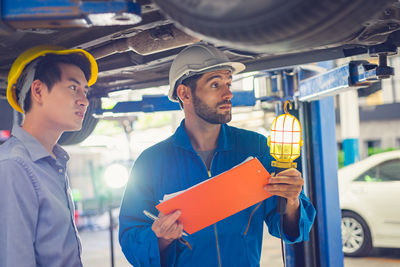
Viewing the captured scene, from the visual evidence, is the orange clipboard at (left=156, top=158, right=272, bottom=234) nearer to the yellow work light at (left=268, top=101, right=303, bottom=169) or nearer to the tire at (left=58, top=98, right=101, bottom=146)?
the yellow work light at (left=268, top=101, right=303, bottom=169)

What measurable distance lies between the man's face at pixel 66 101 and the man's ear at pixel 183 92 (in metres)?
0.54

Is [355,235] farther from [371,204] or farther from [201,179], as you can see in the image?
[201,179]

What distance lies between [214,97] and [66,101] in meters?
0.72

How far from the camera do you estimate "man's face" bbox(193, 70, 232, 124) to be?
2.08 metres

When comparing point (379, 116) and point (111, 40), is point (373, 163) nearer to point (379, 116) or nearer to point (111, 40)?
point (111, 40)

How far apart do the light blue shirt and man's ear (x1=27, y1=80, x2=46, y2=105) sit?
0.50 feet

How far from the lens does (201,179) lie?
204cm

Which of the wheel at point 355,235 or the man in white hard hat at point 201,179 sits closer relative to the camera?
the man in white hard hat at point 201,179

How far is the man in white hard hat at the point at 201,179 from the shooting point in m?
1.93

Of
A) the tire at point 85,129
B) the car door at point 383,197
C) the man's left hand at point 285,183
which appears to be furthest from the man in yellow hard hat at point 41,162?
the car door at point 383,197

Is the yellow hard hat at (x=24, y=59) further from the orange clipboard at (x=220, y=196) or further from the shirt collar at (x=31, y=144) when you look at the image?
the orange clipboard at (x=220, y=196)

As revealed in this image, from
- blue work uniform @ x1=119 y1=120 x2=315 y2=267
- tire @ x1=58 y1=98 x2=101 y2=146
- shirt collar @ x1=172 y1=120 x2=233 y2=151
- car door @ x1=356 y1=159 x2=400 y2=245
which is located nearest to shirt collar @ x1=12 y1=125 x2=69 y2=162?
blue work uniform @ x1=119 y1=120 x2=315 y2=267

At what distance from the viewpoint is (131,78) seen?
3.36 metres

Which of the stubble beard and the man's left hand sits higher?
the stubble beard
